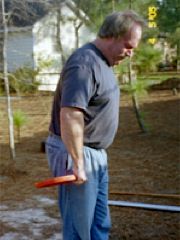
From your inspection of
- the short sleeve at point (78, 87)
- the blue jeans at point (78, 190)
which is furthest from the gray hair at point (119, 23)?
the blue jeans at point (78, 190)

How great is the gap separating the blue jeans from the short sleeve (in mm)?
231

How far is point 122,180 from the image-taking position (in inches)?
165

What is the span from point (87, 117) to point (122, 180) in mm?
2510

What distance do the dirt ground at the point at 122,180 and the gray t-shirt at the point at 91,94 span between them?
3.70 feet

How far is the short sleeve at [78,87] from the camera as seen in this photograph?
1.68 meters

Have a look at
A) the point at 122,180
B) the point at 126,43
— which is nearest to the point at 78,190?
the point at 126,43

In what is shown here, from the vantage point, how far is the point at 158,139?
6207 millimetres

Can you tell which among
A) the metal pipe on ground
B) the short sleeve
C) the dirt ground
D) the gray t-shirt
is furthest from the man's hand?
the metal pipe on ground

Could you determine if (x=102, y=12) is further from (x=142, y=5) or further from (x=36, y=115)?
(x=36, y=115)

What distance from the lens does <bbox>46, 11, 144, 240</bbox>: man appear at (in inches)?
66.9

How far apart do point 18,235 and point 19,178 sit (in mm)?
1597

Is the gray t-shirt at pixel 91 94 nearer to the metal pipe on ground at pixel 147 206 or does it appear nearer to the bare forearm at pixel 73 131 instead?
the bare forearm at pixel 73 131

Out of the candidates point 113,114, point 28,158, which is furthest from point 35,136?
point 113,114

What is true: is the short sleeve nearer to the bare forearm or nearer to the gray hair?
the bare forearm
